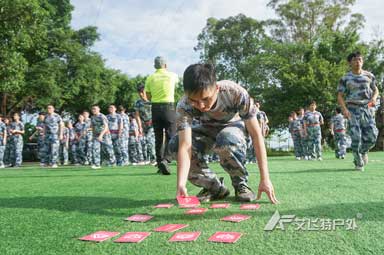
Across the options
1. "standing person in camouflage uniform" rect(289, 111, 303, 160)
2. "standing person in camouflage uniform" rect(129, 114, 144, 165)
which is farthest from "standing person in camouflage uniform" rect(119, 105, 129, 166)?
"standing person in camouflage uniform" rect(289, 111, 303, 160)

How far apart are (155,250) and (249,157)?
10.1 meters

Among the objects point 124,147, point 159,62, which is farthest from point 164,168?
point 124,147

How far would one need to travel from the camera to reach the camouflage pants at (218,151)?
3.41m

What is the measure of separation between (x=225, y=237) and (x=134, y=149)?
11.4 metres

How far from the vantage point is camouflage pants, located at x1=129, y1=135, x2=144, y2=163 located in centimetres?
1330

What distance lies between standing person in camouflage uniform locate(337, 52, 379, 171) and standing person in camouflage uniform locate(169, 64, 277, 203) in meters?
3.54

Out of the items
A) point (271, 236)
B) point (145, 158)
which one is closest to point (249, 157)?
point (145, 158)

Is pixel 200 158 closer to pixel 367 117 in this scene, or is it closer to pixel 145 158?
pixel 367 117

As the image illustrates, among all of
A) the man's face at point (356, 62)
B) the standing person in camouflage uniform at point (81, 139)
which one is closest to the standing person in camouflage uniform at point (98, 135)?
the standing person in camouflage uniform at point (81, 139)

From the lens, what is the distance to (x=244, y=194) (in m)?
3.43

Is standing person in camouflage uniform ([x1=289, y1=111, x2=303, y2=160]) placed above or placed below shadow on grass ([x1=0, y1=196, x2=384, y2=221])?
above

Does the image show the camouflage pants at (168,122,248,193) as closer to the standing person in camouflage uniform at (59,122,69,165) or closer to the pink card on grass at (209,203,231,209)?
the pink card on grass at (209,203,231,209)

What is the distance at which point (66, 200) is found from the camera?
3928mm

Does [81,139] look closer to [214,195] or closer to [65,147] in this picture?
[65,147]
